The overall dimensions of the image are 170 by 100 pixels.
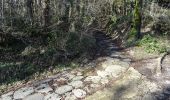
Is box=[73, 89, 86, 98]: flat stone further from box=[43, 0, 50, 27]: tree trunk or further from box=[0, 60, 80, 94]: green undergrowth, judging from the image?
box=[43, 0, 50, 27]: tree trunk

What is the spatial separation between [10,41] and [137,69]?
450cm

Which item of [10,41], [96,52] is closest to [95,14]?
[96,52]

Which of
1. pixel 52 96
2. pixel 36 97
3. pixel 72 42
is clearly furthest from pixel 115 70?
pixel 72 42

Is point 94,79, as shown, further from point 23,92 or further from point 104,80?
point 23,92

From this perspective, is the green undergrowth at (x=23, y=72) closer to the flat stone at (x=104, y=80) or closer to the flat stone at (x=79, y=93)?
the flat stone at (x=104, y=80)

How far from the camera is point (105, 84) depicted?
591cm

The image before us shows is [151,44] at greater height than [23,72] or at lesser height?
greater

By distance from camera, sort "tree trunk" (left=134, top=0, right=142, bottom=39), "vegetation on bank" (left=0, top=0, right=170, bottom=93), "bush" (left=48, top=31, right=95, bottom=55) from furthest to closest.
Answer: "tree trunk" (left=134, top=0, right=142, bottom=39), "bush" (left=48, top=31, right=95, bottom=55), "vegetation on bank" (left=0, top=0, right=170, bottom=93)

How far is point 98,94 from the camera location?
5.57 metres

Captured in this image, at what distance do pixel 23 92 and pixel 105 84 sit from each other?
1846 mm

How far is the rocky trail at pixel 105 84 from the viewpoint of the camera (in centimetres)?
553

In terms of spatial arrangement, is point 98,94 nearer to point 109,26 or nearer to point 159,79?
point 159,79

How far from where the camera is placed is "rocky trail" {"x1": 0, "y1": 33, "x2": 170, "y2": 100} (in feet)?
18.1

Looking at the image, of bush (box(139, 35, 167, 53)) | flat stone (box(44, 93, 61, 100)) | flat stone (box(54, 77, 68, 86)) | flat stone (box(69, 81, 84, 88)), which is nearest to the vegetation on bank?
bush (box(139, 35, 167, 53))
